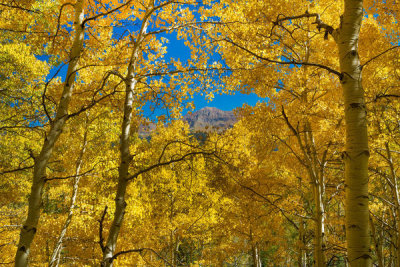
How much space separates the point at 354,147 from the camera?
1843 millimetres

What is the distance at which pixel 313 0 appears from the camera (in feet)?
19.7

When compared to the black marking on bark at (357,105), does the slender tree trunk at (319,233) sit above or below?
below

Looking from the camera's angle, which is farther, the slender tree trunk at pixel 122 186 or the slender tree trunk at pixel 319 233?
the slender tree trunk at pixel 319 233

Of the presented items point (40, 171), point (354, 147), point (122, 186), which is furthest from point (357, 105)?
point (40, 171)

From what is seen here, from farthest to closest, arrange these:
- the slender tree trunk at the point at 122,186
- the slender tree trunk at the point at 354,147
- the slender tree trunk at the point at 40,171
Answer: the slender tree trunk at the point at 122,186 → the slender tree trunk at the point at 40,171 → the slender tree trunk at the point at 354,147

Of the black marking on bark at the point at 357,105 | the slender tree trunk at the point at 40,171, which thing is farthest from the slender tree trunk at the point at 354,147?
the slender tree trunk at the point at 40,171

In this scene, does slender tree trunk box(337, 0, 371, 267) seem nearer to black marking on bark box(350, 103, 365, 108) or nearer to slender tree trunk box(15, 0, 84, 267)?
black marking on bark box(350, 103, 365, 108)

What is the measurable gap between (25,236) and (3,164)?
11.1 meters

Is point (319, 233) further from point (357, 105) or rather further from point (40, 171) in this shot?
point (40, 171)

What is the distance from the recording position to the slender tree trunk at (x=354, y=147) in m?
1.74

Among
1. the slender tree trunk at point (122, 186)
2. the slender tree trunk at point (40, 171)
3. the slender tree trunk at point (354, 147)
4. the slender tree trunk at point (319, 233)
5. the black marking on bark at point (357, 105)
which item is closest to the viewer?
the slender tree trunk at point (354, 147)

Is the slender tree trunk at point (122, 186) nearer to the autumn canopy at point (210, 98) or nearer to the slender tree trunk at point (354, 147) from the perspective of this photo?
the autumn canopy at point (210, 98)

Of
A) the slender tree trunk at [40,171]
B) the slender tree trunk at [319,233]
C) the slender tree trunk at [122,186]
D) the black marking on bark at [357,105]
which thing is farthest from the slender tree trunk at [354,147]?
the slender tree trunk at [319,233]

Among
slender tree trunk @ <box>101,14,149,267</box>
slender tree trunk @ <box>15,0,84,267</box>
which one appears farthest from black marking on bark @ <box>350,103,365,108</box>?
slender tree trunk @ <box>15,0,84,267</box>
